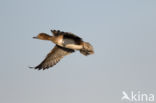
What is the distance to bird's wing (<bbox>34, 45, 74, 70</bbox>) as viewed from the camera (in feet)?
43.5

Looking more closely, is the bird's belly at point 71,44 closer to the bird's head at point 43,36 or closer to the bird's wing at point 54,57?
the bird's head at point 43,36

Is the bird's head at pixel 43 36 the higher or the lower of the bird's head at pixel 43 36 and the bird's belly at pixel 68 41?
the higher

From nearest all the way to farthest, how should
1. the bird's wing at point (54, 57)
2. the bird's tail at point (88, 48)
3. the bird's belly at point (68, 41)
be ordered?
the bird's belly at point (68, 41) → the bird's tail at point (88, 48) → the bird's wing at point (54, 57)

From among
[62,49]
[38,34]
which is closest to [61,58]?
[62,49]

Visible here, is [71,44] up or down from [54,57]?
up

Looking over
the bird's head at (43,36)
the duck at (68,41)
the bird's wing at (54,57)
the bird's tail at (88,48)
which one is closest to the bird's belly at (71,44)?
the duck at (68,41)

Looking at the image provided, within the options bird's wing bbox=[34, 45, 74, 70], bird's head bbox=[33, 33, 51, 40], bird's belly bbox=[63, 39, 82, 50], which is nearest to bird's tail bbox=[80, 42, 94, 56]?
bird's belly bbox=[63, 39, 82, 50]

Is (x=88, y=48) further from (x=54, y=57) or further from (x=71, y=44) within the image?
(x=54, y=57)

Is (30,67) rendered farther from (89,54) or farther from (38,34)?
(89,54)

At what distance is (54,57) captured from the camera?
13297 millimetres

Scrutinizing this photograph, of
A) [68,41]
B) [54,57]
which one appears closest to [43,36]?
[68,41]

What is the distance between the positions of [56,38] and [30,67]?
168 centimetres

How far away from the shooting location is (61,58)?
43.7 feet

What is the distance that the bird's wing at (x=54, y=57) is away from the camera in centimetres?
1325
